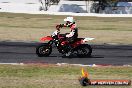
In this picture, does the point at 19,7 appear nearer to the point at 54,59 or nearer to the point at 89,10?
the point at 89,10

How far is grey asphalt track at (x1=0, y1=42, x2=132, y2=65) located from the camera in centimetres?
1848

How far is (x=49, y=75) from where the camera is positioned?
13625mm

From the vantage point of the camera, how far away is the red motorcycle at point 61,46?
63.9 ft

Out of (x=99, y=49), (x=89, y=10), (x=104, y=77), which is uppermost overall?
(x=104, y=77)

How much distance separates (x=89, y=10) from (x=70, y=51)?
7664 cm

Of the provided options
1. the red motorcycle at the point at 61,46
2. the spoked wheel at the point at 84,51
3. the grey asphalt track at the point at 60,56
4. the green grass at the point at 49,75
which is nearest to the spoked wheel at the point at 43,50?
the red motorcycle at the point at 61,46

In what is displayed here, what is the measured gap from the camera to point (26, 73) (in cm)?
1399

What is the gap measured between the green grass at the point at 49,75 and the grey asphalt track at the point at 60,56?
252 cm

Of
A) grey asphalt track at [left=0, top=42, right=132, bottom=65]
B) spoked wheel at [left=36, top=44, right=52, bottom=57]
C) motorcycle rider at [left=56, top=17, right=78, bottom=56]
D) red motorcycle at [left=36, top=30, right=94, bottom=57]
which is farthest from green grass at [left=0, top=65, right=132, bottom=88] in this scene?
spoked wheel at [left=36, top=44, right=52, bottom=57]

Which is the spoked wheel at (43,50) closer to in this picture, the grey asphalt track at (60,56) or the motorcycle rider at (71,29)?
the grey asphalt track at (60,56)

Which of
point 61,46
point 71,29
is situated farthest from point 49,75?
point 61,46

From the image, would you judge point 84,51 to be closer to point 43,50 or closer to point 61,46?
point 61,46

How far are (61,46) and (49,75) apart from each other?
6203 millimetres

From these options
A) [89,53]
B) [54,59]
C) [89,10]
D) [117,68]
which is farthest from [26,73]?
[89,10]
